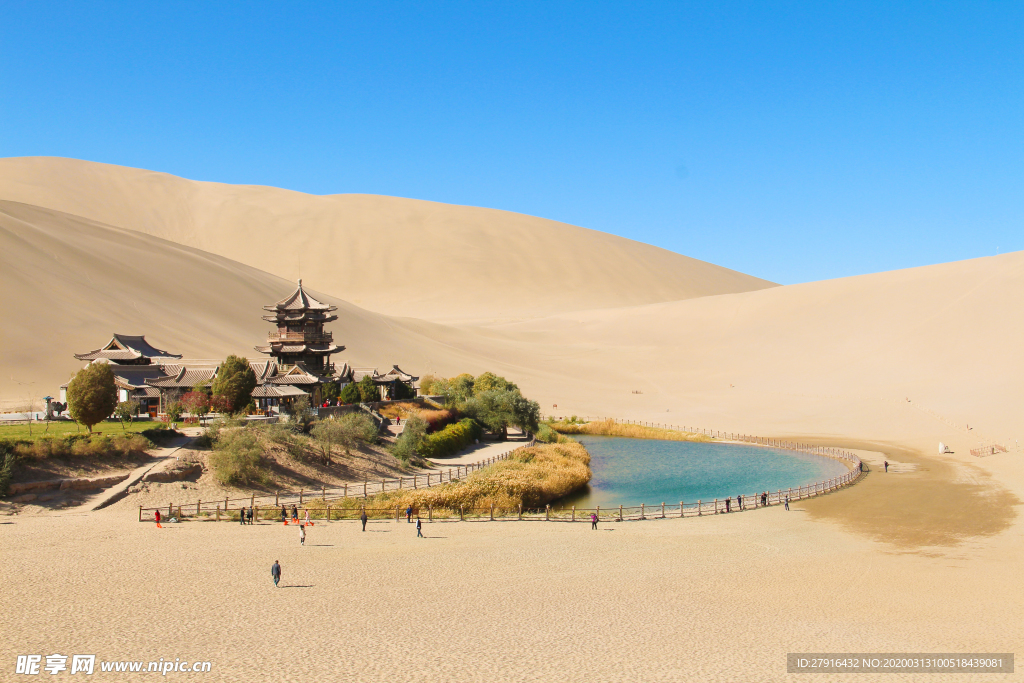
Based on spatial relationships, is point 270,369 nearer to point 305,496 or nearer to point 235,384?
point 235,384

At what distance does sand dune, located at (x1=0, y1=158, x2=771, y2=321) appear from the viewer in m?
135

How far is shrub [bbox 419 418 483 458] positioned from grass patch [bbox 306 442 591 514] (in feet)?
14.9

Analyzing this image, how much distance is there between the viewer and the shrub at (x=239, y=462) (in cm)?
2689

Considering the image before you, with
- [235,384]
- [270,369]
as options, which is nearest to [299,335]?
[270,369]

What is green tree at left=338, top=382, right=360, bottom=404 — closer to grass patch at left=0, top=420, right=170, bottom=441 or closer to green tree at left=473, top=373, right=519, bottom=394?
grass patch at left=0, top=420, right=170, bottom=441

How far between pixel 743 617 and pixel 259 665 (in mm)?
9483

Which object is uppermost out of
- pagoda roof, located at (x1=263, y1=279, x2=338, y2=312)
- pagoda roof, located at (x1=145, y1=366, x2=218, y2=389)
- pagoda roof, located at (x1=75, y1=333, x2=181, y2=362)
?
pagoda roof, located at (x1=263, y1=279, x2=338, y2=312)

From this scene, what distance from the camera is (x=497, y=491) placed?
2748 cm

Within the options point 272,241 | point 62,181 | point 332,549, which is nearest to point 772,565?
point 332,549

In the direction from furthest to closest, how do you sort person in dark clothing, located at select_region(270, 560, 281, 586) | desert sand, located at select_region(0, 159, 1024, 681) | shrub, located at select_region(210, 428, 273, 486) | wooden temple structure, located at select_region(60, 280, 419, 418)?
1. wooden temple structure, located at select_region(60, 280, 419, 418)
2. shrub, located at select_region(210, 428, 273, 486)
3. person in dark clothing, located at select_region(270, 560, 281, 586)
4. desert sand, located at select_region(0, 159, 1024, 681)

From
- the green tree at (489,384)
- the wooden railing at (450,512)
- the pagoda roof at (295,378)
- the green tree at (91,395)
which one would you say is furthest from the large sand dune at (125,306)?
the wooden railing at (450,512)

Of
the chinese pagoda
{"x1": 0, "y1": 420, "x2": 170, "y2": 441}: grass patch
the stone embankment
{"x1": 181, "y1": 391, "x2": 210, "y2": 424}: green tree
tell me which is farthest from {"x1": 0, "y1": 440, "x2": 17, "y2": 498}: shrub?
the chinese pagoda

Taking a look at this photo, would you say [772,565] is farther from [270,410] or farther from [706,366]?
[706,366]

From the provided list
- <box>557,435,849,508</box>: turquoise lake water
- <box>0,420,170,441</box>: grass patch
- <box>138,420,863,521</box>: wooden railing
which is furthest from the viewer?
<box>557,435,849,508</box>: turquoise lake water
